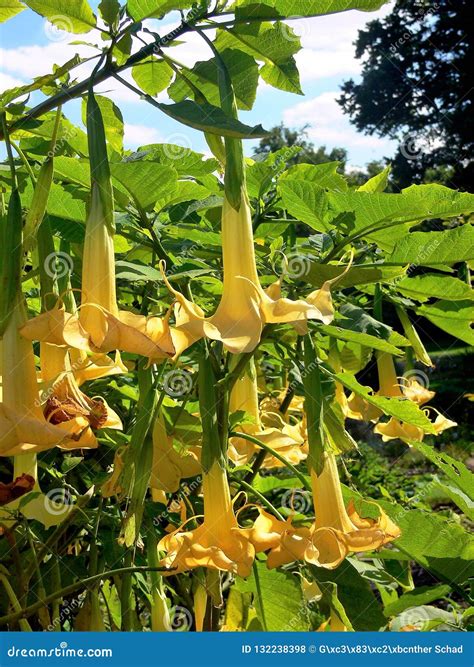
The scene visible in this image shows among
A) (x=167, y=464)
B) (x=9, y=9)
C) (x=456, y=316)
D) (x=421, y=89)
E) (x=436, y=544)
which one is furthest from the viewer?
(x=421, y=89)

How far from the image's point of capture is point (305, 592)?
133 cm

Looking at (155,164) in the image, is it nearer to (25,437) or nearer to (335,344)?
(25,437)

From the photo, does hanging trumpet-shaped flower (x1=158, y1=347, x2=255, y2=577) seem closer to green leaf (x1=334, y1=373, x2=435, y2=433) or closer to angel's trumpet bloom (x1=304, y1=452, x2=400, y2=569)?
angel's trumpet bloom (x1=304, y1=452, x2=400, y2=569)

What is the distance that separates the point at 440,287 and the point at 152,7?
63cm

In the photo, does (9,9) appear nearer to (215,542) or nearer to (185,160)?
A: (185,160)

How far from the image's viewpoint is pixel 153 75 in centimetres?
108

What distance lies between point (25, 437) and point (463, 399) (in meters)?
9.74

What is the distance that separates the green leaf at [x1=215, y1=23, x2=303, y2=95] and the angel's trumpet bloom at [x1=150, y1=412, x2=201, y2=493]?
0.51 metres

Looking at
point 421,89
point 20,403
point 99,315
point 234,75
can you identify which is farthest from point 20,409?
point 421,89

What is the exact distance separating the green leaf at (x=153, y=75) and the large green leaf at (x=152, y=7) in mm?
169

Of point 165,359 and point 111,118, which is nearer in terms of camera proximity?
point 165,359

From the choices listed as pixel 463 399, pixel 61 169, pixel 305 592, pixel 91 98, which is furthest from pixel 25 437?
pixel 463 399

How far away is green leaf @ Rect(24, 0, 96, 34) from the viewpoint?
3.06 feet

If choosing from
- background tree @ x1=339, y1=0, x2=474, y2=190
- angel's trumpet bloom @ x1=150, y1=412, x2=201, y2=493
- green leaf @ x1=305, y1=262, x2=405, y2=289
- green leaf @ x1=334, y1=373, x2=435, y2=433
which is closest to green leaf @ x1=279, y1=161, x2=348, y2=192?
green leaf @ x1=305, y1=262, x2=405, y2=289
